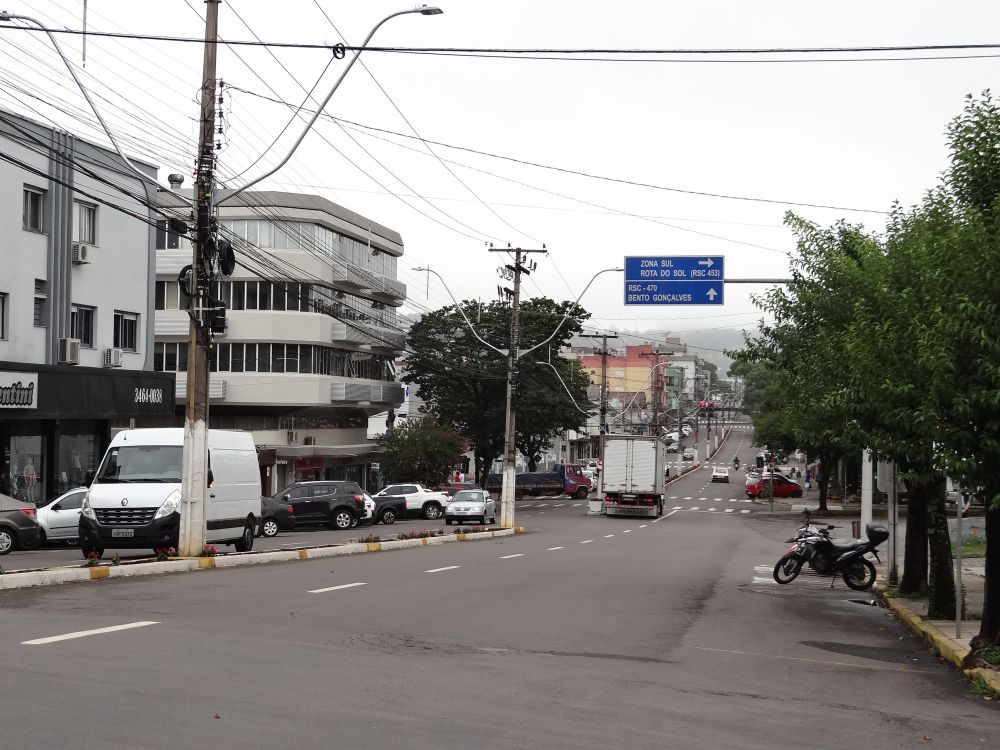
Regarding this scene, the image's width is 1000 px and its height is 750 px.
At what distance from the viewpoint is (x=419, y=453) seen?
6241 centimetres

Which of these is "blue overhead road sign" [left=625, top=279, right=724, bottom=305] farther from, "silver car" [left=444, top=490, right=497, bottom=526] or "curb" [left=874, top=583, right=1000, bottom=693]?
"silver car" [left=444, top=490, right=497, bottom=526]

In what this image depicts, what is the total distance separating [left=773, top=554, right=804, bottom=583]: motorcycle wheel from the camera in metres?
20.9

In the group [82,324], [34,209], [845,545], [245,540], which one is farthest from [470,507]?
[845,545]

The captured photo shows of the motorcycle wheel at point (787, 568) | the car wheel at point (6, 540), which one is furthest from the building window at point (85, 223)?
the motorcycle wheel at point (787, 568)

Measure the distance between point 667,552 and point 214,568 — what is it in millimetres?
14039

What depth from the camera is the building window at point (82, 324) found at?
35.6 m

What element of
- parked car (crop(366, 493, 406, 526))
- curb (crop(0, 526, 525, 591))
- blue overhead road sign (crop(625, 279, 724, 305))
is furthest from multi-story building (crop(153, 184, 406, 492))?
curb (crop(0, 526, 525, 591))

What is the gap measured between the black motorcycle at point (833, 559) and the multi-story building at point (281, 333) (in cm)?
3950

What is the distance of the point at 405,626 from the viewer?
39.1 ft

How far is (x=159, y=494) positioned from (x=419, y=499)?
31724 millimetres

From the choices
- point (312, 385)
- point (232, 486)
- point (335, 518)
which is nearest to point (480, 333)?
point (312, 385)

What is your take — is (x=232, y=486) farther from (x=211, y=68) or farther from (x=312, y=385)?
(x=312, y=385)

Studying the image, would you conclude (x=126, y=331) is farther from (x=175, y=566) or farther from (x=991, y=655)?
(x=991, y=655)

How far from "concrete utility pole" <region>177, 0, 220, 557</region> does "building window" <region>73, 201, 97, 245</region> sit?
57.4ft
